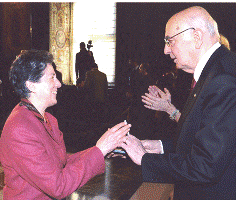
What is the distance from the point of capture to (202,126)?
46.8 inches

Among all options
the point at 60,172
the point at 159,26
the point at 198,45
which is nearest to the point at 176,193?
the point at 60,172

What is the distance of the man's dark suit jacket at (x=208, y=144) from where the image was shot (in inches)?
44.4

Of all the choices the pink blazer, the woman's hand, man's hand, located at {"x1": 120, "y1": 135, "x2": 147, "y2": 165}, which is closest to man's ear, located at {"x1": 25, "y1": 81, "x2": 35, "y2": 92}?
the pink blazer

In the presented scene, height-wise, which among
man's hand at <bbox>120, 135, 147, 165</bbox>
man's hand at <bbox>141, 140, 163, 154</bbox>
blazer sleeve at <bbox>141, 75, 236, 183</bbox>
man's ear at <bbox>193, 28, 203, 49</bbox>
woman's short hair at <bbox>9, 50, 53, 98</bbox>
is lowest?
man's hand at <bbox>141, 140, 163, 154</bbox>

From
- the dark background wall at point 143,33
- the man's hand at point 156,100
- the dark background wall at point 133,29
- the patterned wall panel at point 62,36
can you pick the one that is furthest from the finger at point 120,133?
the patterned wall panel at point 62,36

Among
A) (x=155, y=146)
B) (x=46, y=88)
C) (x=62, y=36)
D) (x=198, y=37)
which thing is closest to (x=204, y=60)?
(x=198, y=37)

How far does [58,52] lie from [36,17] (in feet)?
4.78

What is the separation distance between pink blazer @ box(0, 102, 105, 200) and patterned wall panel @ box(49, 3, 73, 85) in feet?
27.9

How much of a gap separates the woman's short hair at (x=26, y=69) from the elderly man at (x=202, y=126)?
2.30 feet

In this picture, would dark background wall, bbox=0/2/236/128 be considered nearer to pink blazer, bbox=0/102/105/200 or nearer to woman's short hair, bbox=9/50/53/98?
woman's short hair, bbox=9/50/53/98

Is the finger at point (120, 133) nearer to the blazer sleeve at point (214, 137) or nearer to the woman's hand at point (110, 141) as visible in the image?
the woman's hand at point (110, 141)

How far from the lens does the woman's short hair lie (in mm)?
1650

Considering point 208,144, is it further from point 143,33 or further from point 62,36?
point 62,36

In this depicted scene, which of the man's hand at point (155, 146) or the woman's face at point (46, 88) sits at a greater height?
the woman's face at point (46, 88)
